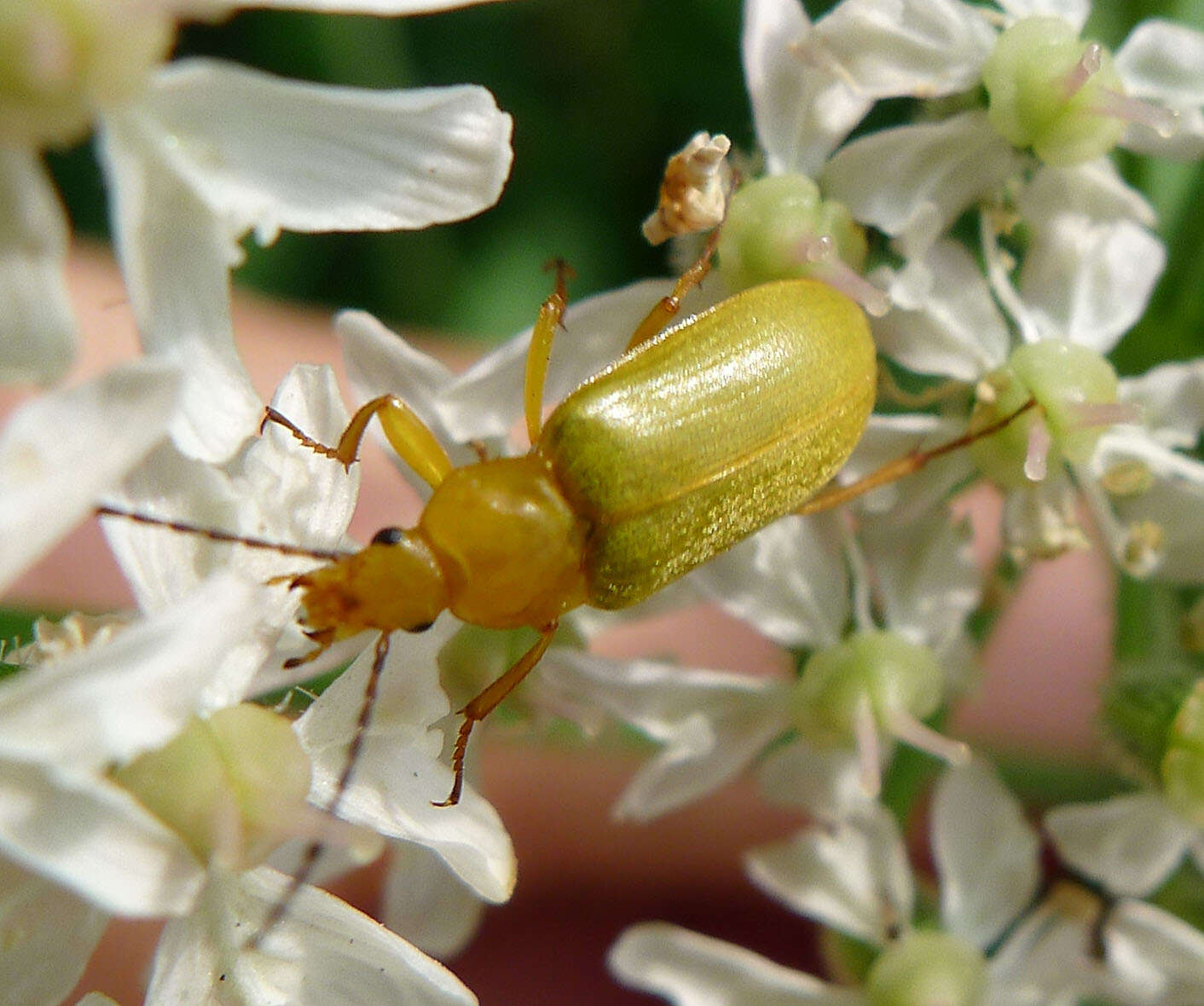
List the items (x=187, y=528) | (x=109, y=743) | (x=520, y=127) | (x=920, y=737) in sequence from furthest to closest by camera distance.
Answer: (x=520, y=127)
(x=920, y=737)
(x=187, y=528)
(x=109, y=743)

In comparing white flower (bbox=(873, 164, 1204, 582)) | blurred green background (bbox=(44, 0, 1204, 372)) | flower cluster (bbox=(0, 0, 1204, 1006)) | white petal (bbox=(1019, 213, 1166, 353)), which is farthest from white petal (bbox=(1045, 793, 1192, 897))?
blurred green background (bbox=(44, 0, 1204, 372))

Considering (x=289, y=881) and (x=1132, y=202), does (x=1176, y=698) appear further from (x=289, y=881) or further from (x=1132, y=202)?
(x=289, y=881)

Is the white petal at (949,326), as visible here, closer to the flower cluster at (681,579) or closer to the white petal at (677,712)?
the flower cluster at (681,579)

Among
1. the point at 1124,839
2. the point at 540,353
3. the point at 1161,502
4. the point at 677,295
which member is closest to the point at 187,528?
the point at 540,353

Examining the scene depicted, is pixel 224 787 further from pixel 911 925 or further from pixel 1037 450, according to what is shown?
pixel 911 925

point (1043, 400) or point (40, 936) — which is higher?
point (1043, 400)

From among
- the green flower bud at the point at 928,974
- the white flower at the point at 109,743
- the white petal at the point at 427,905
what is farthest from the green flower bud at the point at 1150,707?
the white flower at the point at 109,743

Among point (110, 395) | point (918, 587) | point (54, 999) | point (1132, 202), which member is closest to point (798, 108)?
point (1132, 202)

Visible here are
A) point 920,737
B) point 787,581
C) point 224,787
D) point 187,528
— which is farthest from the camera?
point 787,581
